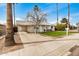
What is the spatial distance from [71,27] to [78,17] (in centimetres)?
15

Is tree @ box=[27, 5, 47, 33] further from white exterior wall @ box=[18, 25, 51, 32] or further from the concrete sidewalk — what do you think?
the concrete sidewalk

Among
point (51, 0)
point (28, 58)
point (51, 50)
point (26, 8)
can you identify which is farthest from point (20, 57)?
point (51, 0)

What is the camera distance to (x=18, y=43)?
10.0 ft

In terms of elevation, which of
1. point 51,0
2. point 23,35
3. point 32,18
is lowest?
point 23,35

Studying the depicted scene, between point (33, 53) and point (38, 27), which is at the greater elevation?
point (38, 27)

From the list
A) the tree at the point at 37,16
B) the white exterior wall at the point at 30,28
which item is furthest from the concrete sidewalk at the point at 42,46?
the tree at the point at 37,16

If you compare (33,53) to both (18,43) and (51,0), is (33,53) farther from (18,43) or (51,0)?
(51,0)

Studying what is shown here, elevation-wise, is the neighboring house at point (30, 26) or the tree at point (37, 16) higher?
the tree at point (37, 16)

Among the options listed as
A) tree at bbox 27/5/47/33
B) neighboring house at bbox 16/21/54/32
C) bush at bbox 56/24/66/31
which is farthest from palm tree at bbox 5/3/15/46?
bush at bbox 56/24/66/31

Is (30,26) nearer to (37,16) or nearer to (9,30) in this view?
(37,16)

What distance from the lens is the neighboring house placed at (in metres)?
3.02

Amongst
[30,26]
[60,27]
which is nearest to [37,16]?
[30,26]

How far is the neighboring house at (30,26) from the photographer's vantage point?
9.91 ft

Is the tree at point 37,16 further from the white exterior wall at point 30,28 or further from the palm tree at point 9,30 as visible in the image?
the palm tree at point 9,30
